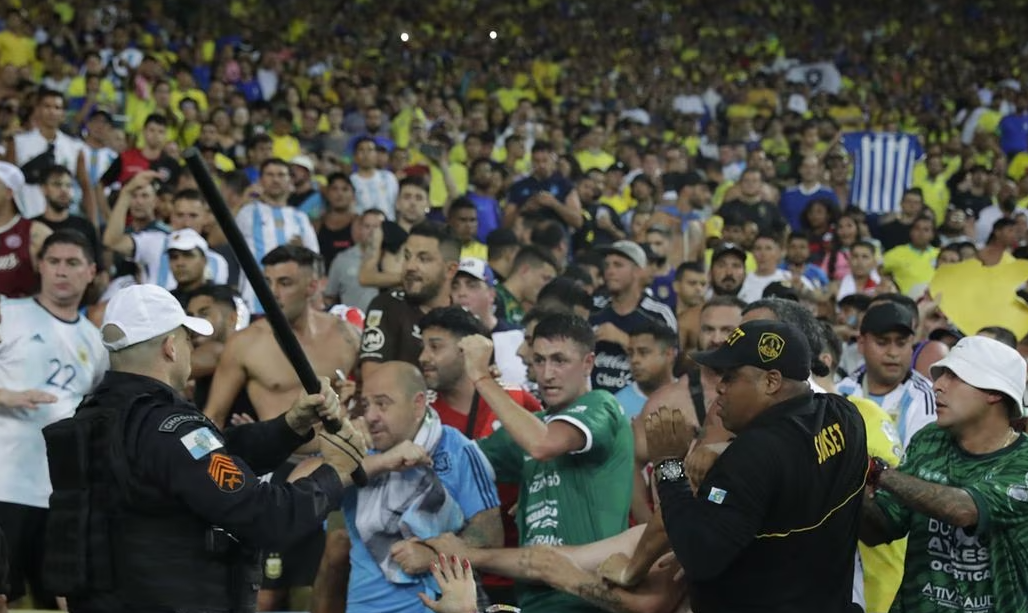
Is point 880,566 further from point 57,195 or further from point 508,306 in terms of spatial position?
point 57,195

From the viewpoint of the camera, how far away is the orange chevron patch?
4.23 metres

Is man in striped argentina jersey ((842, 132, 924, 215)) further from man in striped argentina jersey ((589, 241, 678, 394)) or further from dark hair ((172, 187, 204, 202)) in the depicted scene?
dark hair ((172, 187, 204, 202))

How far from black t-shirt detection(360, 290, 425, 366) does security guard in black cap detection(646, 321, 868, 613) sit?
11.3 ft

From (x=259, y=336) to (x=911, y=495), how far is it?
150 inches

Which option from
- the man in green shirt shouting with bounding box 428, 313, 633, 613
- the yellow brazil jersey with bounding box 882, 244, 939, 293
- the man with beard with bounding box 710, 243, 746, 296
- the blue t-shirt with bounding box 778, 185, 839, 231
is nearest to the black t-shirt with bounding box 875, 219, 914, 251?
the blue t-shirt with bounding box 778, 185, 839, 231

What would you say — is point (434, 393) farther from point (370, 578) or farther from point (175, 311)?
point (175, 311)

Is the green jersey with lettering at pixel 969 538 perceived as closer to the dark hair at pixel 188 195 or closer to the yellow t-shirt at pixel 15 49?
the dark hair at pixel 188 195

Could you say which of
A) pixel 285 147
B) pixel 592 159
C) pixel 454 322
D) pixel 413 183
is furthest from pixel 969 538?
pixel 592 159

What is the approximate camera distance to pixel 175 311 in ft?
15.0

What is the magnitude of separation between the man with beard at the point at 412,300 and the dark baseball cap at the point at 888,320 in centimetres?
226

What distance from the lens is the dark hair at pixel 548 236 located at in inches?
456

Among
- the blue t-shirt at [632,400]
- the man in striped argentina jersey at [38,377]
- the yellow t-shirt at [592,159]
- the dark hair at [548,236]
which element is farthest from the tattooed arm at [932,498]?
the yellow t-shirt at [592,159]

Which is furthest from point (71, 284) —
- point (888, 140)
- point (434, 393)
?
point (888, 140)

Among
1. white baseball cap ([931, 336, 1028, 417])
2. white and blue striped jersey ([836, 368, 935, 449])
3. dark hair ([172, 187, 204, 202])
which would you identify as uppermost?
dark hair ([172, 187, 204, 202])
